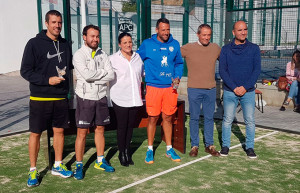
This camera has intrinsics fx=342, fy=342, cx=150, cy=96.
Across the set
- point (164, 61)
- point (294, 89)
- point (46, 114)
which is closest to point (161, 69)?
point (164, 61)

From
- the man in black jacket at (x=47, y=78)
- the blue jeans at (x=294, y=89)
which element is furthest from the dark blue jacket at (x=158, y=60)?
the blue jeans at (x=294, y=89)

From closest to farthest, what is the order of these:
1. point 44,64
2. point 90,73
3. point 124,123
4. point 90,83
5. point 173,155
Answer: point 44,64 < point 90,73 < point 90,83 < point 124,123 < point 173,155

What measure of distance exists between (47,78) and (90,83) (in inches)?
20.7

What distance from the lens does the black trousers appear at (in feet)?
15.1

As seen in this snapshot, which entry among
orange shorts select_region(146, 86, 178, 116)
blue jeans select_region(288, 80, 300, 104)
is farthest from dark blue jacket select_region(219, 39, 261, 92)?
blue jeans select_region(288, 80, 300, 104)

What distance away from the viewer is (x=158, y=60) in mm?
4699

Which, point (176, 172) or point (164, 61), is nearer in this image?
point (176, 172)

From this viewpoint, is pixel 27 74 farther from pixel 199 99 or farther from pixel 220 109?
pixel 220 109

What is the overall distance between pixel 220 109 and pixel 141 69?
14.8 feet

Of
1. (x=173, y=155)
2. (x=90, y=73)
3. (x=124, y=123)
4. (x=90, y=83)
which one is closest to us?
(x=90, y=73)

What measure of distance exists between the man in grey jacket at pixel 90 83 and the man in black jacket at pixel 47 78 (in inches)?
7.0

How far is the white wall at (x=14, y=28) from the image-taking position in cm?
1727

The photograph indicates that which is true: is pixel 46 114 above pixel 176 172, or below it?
above

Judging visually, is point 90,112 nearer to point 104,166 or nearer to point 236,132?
point 104,166
